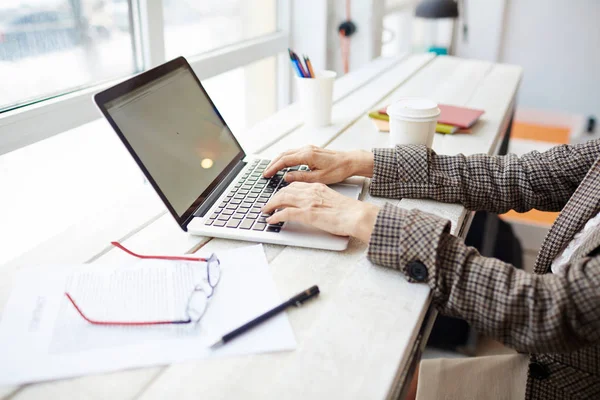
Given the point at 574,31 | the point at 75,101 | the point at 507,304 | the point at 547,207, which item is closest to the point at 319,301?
the point at 507,304

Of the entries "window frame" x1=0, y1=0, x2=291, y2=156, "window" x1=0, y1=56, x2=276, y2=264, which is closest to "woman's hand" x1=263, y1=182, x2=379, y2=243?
"window" x1=0, y1=56, x2=276, y2=264

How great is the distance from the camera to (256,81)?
2.24 metres

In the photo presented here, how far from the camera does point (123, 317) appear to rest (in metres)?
0.65

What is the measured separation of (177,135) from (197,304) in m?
0.35

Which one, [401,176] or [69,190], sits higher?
[401,176]

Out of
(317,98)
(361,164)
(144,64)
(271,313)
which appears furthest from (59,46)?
(271,313)

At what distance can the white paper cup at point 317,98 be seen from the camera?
1.34 meters

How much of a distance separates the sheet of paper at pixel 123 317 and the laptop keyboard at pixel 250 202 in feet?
0.28

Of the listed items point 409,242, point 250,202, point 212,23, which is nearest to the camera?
point 409,242

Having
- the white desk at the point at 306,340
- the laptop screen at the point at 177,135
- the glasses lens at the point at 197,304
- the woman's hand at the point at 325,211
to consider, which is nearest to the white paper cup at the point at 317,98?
the white desk at the point at 306,340

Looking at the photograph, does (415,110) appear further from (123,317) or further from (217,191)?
(123,317)

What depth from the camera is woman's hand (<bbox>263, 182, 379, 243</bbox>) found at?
2.65 feet

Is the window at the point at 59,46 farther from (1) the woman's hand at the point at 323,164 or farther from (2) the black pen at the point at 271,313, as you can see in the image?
(2) the black pen at the point at 271,313

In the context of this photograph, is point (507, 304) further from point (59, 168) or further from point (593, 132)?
point (593, 132)
